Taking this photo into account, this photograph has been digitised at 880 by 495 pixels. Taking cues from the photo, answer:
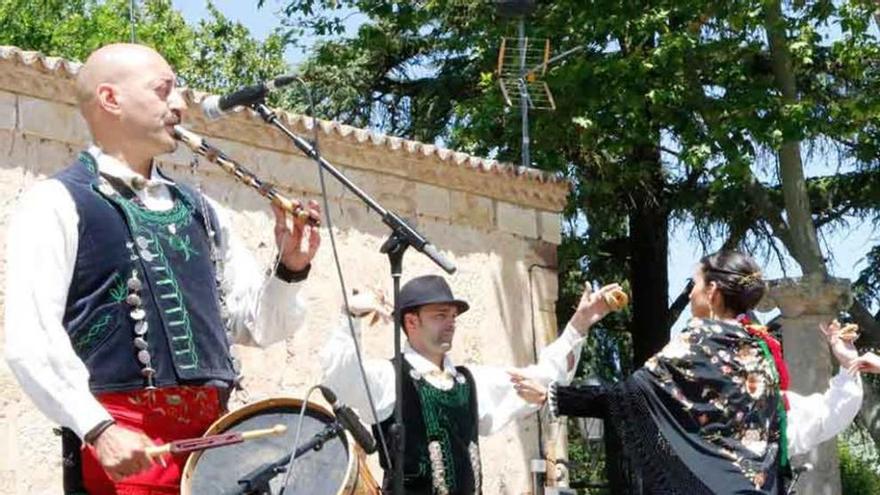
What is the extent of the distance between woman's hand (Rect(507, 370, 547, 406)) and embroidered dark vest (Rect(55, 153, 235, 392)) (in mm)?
1807

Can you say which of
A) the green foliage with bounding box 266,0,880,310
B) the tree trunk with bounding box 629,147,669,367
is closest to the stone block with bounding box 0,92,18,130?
the green foliage with bounding box 266,0,880,310

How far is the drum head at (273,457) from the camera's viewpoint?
3.50m

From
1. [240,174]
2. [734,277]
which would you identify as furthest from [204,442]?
[734,277]

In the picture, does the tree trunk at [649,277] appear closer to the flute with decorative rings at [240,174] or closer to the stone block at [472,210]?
the stone block at [472,210]

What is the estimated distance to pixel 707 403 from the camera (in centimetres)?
536

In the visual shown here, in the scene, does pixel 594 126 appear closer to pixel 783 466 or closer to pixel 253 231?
pixel 253 231

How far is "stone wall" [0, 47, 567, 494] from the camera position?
6938 mm

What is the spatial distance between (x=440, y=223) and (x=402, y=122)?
27.4 feet

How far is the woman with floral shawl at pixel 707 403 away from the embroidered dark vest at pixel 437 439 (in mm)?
268

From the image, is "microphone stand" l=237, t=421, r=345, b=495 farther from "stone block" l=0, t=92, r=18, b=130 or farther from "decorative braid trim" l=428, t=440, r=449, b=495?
"stone block" l=0, t=92, r=18, b=130

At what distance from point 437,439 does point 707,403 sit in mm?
849

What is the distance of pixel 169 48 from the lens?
2033 cm

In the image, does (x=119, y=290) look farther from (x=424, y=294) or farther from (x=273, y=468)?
(x=424, y=294)

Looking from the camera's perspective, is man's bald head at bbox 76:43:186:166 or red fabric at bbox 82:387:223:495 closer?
red fabric at bbox 82:387:223:495
